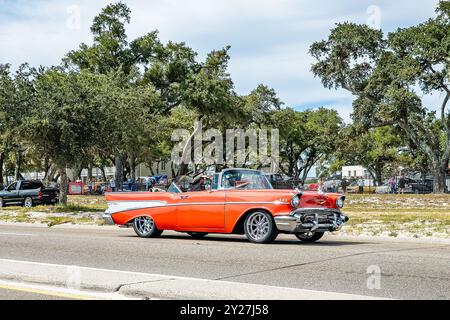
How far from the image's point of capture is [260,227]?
12992 mm

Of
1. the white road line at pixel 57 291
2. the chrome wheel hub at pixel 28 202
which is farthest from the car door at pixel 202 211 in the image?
the chrome wheel hub at pixel 28 202

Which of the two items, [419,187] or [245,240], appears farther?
[419,187]

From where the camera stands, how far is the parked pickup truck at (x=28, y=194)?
36.0 metres

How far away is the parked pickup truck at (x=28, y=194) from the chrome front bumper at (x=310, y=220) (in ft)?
86.9

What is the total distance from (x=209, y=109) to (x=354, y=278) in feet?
143

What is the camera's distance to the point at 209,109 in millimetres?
51438

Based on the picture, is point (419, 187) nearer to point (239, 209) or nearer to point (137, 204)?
point (137, 204)

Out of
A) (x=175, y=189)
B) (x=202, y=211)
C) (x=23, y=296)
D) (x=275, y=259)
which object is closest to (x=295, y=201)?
(x=275, y=259)

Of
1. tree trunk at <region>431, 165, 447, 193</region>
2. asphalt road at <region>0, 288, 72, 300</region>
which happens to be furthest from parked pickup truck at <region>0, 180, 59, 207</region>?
asphalt road at <region>0, 288, 72, 300</region>

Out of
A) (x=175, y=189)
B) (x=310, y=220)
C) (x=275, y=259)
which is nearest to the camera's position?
(x=275, y=259)

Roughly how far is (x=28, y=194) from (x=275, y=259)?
28637 millimetres

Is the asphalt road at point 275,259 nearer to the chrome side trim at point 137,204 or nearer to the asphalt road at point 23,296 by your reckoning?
the chrome side trim at point 137,204
